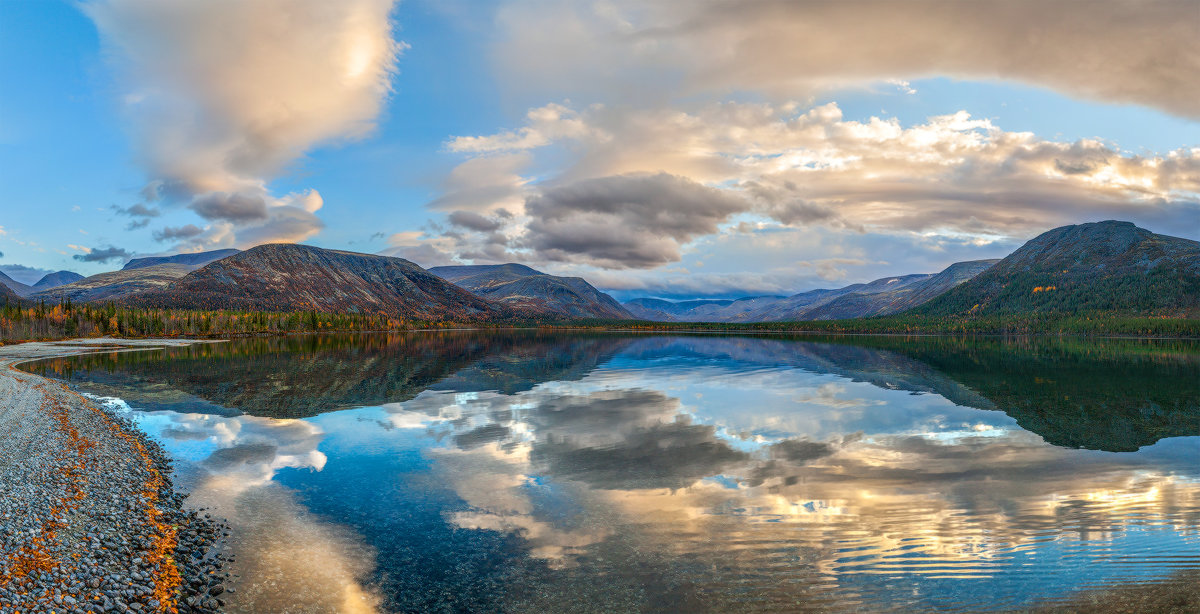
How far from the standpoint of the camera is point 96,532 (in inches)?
628

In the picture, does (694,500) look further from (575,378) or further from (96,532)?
(575,378)

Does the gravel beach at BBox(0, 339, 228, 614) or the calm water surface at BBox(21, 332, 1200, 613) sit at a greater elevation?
the gravel beach at BBox(0, 339, 228, 614)

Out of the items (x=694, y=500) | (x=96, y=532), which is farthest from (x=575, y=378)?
(x=96, y=532)

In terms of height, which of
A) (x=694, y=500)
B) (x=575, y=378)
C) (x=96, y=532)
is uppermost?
(x=96, y=532)

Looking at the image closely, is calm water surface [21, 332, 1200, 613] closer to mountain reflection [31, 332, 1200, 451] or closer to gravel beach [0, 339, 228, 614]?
mountain reflection [31, 332, 1200, 451]

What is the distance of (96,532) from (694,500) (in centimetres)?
1936

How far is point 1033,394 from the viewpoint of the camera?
175ft

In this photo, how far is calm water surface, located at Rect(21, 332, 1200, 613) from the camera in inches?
556

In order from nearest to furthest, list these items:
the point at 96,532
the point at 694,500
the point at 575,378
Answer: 1. the point at 96,532
2. the point at 694,500
3. the point at 575,378

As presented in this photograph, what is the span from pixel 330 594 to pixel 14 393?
48.4 m

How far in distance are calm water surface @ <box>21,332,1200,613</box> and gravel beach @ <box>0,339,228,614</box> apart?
1.20m

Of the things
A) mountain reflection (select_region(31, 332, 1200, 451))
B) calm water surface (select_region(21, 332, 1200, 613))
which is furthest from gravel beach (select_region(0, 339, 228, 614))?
mountain reflection (select_region(31, 332, 1200, 451))

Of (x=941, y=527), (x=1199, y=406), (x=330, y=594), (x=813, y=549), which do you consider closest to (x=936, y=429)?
(x=941, y=527)

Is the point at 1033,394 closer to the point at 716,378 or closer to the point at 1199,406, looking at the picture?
the point at 1199,406
